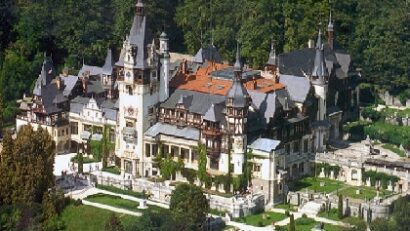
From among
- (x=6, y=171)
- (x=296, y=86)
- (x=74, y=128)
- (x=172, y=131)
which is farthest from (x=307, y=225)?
(x=74, y=128)

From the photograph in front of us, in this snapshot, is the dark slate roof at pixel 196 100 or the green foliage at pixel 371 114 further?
the green foliage at pixel 371 114

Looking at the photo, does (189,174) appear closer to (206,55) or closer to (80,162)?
(80,162)

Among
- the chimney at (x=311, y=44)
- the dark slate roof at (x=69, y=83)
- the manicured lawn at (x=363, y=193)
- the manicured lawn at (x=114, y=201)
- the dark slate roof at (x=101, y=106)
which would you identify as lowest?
the manicured lawn at (x=114, y=201)

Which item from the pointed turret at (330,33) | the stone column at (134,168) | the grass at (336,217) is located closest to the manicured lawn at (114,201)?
the stone column at (134,168)

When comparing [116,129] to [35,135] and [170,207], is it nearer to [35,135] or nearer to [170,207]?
[35,135]

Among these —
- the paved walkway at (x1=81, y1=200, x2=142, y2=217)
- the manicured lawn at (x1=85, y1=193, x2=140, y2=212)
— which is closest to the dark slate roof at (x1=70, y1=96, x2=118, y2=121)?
the manicured lawn at (x1=85, y1=193, x2=140, y2=212)

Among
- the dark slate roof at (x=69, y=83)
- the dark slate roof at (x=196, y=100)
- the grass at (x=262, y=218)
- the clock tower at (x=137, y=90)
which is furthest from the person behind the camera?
the dark slate roof at (x=69, y=83)

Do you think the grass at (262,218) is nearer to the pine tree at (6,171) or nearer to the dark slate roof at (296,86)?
the dark slate roof at (296,86)
